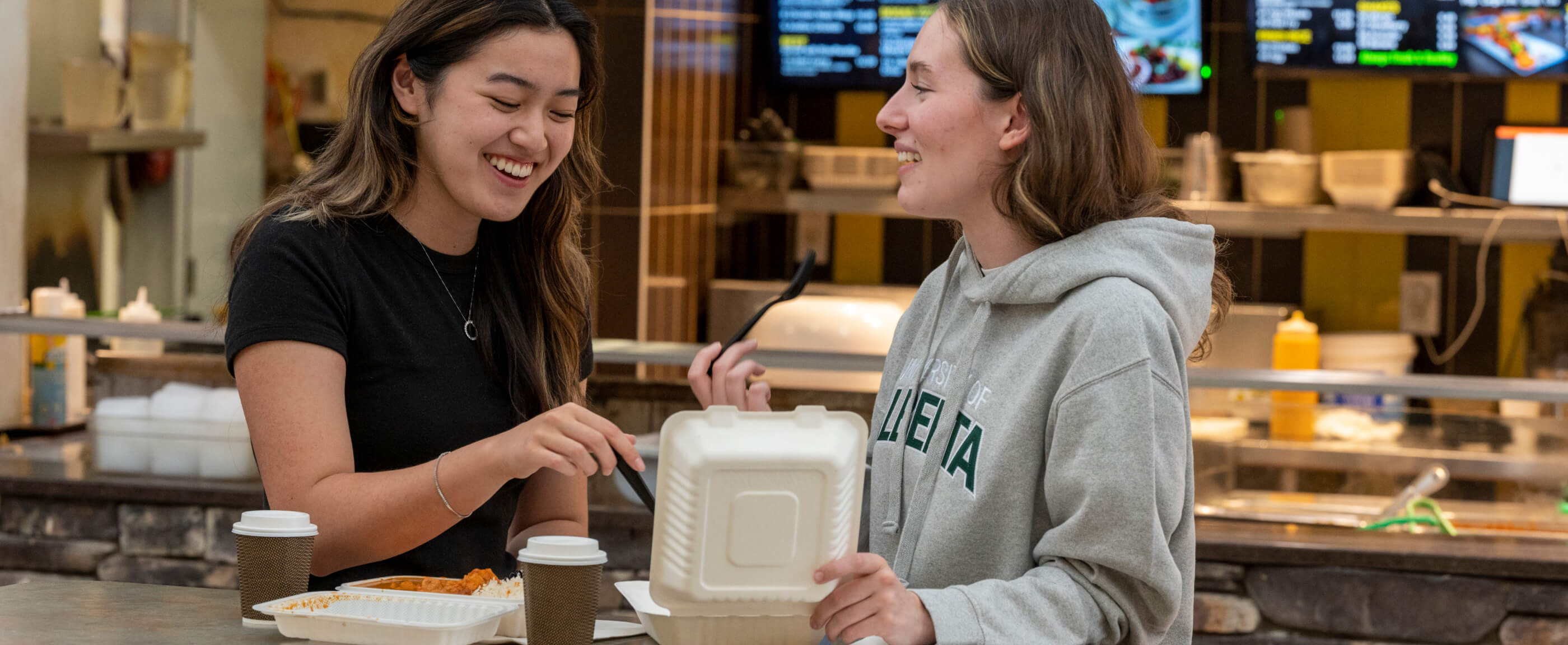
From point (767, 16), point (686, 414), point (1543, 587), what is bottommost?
point (1543, 587)

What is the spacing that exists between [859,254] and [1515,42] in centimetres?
240

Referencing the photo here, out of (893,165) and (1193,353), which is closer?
(1193,353)

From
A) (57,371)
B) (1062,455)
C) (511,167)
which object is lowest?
(57,371)

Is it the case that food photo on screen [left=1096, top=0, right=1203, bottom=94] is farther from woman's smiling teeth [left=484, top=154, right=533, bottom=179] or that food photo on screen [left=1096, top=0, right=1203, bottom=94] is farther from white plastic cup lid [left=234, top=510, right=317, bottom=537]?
white plastic cup lid [left=234, top=510, right=317, bottom=537]

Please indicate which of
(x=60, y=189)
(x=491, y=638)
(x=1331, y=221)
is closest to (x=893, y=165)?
(x=1331, y=221)

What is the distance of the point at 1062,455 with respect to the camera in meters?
1.22

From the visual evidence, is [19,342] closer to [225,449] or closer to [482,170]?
[225,449]

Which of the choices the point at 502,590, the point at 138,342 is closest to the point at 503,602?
the point at 502,590

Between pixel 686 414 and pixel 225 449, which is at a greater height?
pixel 686 414

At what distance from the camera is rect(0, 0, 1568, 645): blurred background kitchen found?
2.66 metres

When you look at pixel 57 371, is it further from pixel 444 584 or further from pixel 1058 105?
pixel 1058 105

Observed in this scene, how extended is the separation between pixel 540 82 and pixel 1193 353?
0.77 metres

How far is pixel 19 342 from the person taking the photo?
3.09 m

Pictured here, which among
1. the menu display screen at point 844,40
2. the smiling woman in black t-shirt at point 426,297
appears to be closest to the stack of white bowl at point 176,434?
the smiling woman in black t-shirt at point 426,297
